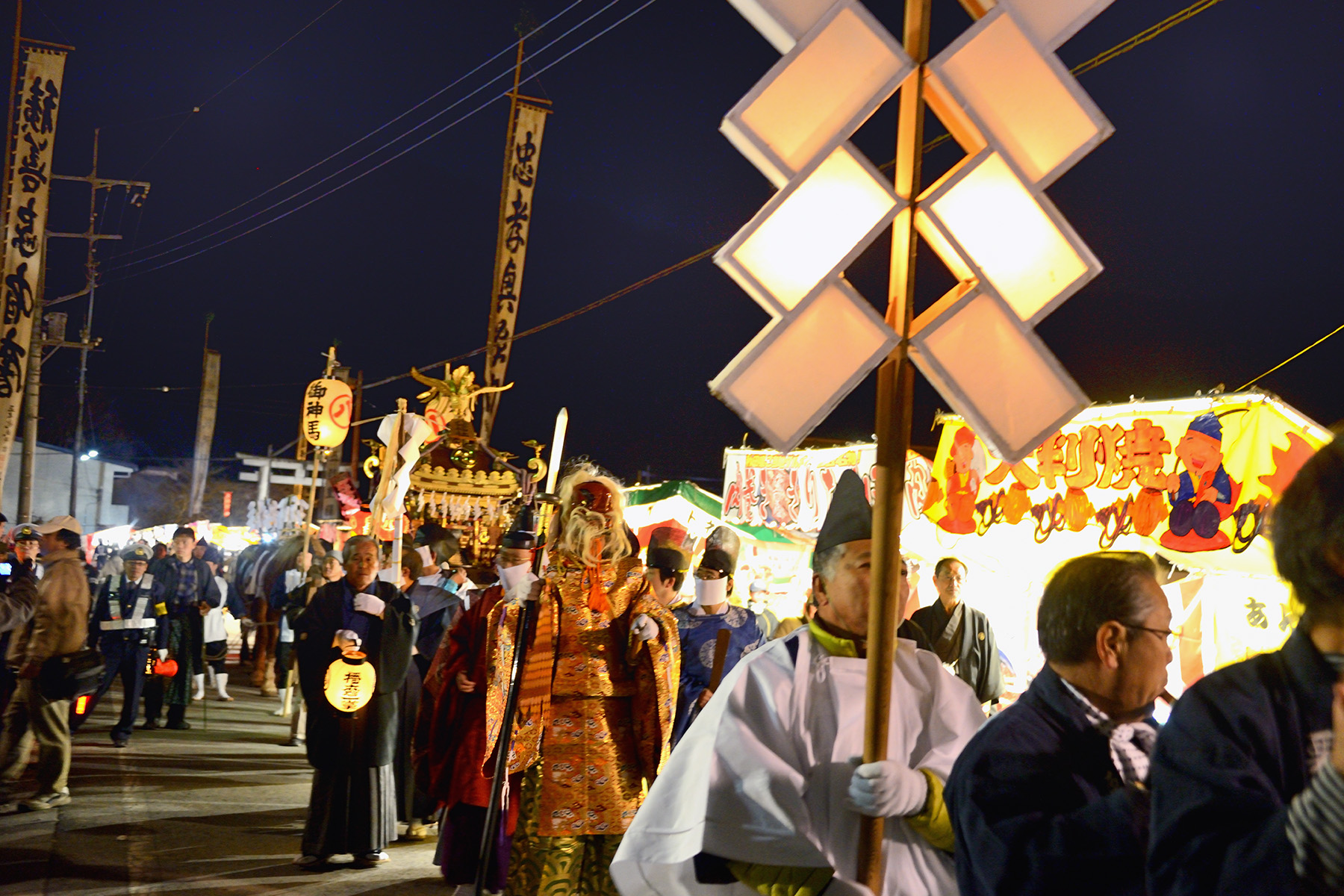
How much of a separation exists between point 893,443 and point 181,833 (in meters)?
7.09

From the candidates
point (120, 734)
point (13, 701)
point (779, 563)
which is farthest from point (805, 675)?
point (120, 734)

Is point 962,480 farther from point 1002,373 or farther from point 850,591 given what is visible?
point 1002,373

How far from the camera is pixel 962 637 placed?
26.5 feet

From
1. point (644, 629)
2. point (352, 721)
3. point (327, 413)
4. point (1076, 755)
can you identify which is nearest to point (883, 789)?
point (1076, 755)

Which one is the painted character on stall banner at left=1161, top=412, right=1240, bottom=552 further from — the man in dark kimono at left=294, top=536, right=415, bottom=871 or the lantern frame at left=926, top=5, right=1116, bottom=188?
the man in dark kimono at left=294, top=536, right=415, bottom=871

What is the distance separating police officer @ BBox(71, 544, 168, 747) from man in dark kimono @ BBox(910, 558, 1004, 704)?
341 inches

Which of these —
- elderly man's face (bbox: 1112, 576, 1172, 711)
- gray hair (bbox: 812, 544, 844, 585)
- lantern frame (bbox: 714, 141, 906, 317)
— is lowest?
elderly man's face (bbox: 1112, 576, 1172, 711)

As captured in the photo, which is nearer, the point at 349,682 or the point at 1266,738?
the point at 1266,738

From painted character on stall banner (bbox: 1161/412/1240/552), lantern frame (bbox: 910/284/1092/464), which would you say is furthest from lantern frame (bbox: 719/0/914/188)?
painted character on stall banner (bbox: 1161/412/1240/552)

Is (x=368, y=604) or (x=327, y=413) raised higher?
(x=327, y=413)

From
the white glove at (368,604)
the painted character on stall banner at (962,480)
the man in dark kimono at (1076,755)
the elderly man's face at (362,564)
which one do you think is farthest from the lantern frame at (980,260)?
the painted character on stall banner at (962,480)

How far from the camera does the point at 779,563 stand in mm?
11734

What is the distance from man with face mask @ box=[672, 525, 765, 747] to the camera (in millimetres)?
6695

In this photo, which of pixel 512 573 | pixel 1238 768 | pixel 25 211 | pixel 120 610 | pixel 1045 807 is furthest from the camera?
pixel 25 211
